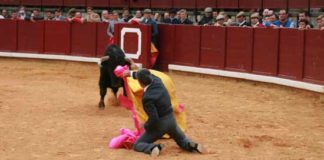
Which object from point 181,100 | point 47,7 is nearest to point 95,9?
point 47,7

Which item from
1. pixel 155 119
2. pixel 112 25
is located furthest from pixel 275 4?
pixel 155 119

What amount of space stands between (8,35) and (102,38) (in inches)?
137

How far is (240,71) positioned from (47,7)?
11.9m

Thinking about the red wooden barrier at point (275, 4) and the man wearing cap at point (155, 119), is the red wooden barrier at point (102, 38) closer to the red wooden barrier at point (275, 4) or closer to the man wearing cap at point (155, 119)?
the red wooden barrier at point (275, 4)

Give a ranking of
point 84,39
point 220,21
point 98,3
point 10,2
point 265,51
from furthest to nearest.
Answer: point 10,2 < point 98,3 < point 84,39 < point 220,21 < point 265,51

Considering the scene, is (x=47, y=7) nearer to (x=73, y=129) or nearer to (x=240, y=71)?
(x=240, y=71)

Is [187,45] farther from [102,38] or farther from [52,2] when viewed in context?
[52,2]

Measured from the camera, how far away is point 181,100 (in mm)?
10438

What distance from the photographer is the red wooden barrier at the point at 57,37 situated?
17609 millimetres

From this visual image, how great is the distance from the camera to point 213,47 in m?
14.0

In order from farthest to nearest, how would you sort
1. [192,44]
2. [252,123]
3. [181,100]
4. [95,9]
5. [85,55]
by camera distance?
[95,9] → [85,55] → [192,44] → [181,100] → [252,123]

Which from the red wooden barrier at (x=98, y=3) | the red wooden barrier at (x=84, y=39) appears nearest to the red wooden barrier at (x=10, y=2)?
the red wooden barrier at (x=98, y=3)

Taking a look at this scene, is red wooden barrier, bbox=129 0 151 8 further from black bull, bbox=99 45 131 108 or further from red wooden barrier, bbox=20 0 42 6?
black bull, bbox=99 45 131 108

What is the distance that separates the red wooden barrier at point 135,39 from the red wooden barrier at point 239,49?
227 cm
